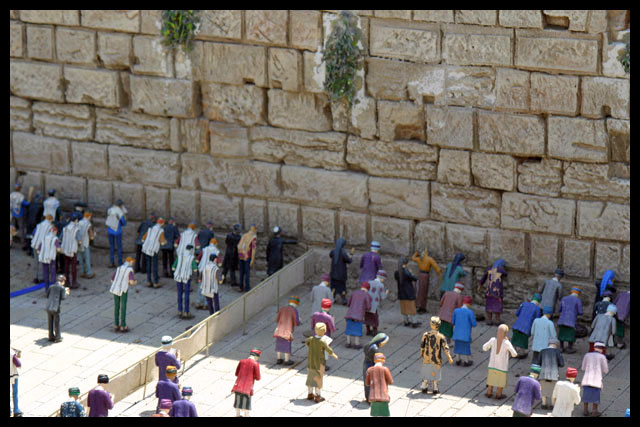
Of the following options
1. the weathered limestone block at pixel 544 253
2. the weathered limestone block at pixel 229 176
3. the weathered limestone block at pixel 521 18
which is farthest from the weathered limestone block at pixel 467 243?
the weathered limestone block at pixel 521 18

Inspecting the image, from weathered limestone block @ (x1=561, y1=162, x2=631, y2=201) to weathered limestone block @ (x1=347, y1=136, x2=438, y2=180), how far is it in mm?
2766

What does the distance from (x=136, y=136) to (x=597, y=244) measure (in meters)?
10.4

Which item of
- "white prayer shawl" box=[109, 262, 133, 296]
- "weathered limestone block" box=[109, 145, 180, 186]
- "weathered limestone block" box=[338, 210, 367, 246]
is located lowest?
"white prayer shawl" box=[109, 262, 133, 296]

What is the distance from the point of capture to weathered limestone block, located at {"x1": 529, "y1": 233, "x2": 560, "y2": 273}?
87.0 feet

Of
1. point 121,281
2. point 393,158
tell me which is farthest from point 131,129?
point 393,158

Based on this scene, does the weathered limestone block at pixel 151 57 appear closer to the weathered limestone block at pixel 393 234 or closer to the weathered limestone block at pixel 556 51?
the weathered limestone block at pixel 393 234

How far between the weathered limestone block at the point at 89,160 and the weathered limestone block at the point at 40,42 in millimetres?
2090

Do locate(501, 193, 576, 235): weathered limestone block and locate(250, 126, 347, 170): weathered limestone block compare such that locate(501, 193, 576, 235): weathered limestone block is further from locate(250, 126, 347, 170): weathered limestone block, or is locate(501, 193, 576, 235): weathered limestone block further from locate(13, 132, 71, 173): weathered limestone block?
locate(13, 132, 71, 173): weathered limestone block

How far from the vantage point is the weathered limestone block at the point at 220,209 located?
97.0 ft

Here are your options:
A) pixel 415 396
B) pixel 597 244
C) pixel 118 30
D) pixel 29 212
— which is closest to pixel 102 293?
pixel 29 212

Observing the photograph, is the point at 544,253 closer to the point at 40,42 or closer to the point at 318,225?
the point at 318,225

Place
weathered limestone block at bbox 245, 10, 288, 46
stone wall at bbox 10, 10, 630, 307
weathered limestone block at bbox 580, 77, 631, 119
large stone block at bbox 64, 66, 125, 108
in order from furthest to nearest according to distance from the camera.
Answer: large stone block at bbox 64, 66, 125, 108 < weathered limestone block at bbox 245, 10, 288, 46 < stone wall at bbox 10, 10, 630, 307 < weathered limestone block at bbox 580, 77, 631, 119

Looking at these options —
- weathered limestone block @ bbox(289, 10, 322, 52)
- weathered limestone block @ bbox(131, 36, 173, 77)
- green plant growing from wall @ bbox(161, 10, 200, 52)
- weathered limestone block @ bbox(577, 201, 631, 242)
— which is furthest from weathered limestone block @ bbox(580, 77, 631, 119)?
weathered limestone block @ bbox(131, 36, 173, 77)

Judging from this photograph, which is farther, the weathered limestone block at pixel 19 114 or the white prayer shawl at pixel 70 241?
the weathered limestone block at pixel 19 114
